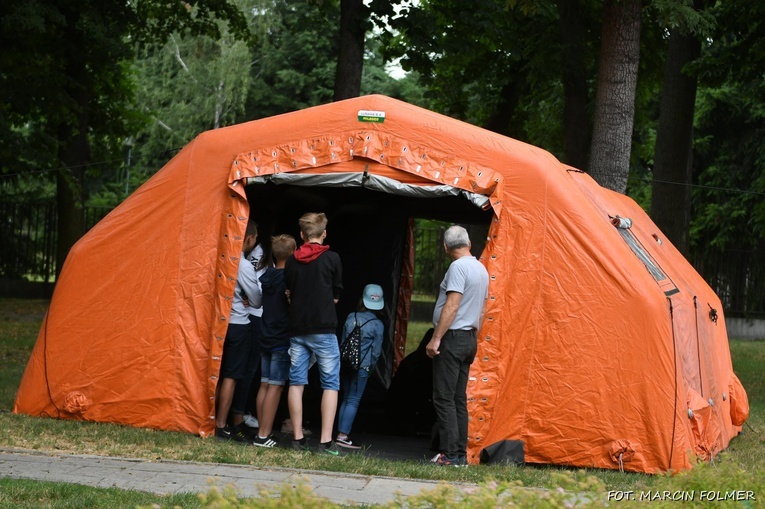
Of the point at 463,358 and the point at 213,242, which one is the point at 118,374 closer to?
the point at 213,242

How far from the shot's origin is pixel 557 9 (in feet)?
54.2

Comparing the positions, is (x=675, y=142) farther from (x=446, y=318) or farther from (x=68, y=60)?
(x=68, y=60)

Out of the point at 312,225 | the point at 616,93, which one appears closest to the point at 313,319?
the point at 312,225

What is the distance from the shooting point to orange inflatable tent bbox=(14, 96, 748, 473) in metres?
7.93

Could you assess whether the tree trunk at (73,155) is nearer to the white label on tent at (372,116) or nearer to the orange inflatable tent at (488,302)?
the orange inflatable tent at (488,302)

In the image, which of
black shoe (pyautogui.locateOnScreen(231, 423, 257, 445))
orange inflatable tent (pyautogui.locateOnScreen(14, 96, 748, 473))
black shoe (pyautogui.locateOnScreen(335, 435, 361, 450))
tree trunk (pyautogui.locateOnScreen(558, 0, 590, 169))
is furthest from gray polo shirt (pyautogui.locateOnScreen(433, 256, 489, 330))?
tree trunk (pyautogui.locateOnScreen(558, 0, 590, 169))

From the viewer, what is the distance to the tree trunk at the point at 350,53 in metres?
14.1

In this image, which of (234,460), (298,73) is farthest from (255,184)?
(298,73)

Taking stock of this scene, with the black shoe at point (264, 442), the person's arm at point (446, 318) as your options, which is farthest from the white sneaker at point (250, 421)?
the person's arm at point (446, 318)

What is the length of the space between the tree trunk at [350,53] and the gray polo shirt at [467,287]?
6600 millimetres

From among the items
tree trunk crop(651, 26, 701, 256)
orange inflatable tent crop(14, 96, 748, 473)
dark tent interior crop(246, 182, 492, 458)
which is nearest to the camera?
orange inflatable tent crop(14, 96, 748, 473)

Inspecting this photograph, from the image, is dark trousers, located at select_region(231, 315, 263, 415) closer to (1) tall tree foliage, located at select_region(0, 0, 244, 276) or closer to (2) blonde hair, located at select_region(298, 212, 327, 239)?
(2) blonde hair, located at select_region(298, 212, 327, 239)

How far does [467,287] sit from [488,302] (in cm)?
35

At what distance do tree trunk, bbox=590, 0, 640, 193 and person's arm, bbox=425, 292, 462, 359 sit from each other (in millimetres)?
4483
